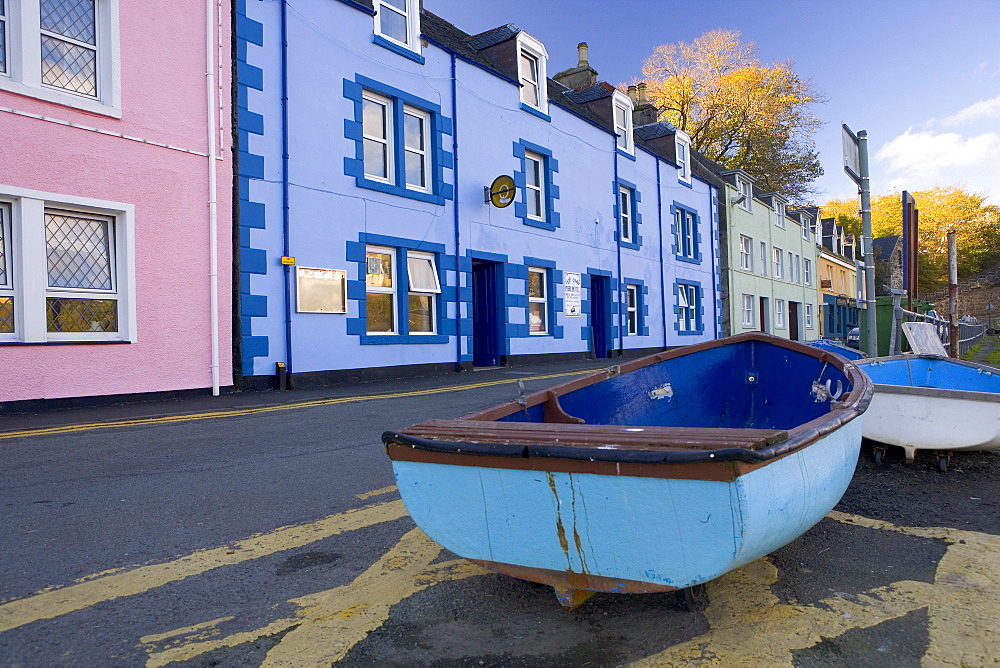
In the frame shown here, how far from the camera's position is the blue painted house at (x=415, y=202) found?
444 inches

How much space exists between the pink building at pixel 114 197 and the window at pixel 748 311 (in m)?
26.3

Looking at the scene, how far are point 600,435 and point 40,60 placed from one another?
963 cm

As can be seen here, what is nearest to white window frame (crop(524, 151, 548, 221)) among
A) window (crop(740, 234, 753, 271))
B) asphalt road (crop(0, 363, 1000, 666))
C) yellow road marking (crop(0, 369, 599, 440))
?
yellow road marking (crop(0, 369, 599, 440))

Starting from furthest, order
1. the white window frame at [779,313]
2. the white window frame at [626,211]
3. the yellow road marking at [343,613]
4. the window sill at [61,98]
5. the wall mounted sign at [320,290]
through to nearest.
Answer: the white window frame at [779,313], the white window frame at [626,211], the wall mounted sign at [320,290], the window sill at [61,98], the yellow road marking at [343,613]

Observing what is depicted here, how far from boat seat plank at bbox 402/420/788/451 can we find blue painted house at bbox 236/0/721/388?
8.89 meters

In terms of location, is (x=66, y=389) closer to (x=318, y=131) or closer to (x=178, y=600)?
(x=318, y=131)

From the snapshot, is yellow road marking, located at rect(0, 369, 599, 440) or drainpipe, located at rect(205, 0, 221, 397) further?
drainpipe, located at rect(205, 0, 221, 397)

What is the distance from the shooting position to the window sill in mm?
8367

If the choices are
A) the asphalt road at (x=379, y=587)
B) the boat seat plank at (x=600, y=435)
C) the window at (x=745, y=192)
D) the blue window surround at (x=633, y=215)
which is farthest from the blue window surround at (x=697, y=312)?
the boat seat plank at (x=600, y=435)

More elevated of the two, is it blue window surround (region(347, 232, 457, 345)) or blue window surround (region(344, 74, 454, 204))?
blue window surround (region(344, 74, 454, 204))

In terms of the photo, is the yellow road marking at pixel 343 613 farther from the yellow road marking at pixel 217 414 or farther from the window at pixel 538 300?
the window at pixel 538 300

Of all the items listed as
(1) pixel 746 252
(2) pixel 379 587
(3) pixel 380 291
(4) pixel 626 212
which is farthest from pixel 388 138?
(1) pixel 746 252

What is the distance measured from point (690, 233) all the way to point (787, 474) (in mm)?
25947

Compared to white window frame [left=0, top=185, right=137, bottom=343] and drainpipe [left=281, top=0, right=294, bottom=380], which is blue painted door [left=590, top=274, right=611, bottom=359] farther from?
white window frame [left=0, top=185, right=137, bottom=343]
